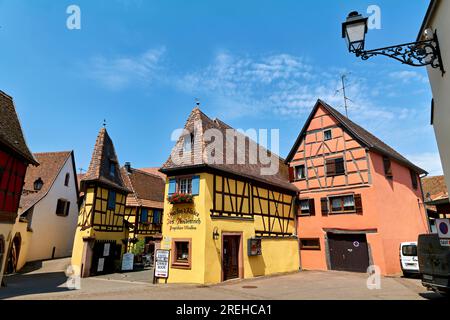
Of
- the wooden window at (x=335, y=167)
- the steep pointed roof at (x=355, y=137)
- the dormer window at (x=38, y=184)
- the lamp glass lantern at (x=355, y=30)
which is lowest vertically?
the lamp glass lantern at (x=355, y=30)

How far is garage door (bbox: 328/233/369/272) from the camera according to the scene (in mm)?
17688

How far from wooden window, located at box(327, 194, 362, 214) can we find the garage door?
60.5 inches

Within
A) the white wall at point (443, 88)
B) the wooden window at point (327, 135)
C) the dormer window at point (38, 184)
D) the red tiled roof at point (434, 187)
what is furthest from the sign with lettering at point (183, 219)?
the red tiled roof at point (434, 187)

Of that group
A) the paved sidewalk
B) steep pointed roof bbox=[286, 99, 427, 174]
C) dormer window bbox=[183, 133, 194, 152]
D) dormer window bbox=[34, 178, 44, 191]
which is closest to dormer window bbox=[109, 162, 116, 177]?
dormer window bbox=[34, 178, 44, 191]

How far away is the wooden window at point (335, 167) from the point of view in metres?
19.6

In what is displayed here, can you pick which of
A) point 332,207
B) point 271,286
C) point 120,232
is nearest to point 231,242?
point 271,286

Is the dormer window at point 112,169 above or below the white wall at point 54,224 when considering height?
above

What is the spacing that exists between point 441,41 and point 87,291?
13800 millimetres

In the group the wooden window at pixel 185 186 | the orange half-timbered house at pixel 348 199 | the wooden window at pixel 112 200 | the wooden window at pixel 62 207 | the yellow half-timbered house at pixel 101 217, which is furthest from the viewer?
the wooden window at pixel 62 207

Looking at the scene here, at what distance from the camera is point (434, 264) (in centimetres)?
995

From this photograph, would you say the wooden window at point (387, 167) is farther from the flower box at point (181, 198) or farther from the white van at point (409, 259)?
the flower box at point (181, 198)

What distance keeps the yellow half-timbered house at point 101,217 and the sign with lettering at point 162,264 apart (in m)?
5.94

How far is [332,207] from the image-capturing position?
1948 cm

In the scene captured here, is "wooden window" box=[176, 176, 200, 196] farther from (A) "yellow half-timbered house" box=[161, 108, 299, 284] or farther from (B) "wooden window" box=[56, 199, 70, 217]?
(B) "wooden window" box=[56, 199, 70, 217]
